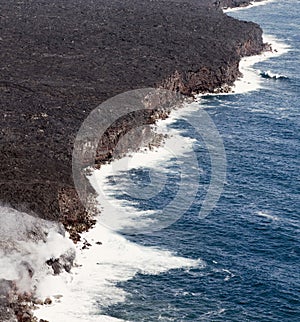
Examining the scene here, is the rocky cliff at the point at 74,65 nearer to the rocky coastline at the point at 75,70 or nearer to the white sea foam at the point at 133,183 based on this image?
the rocky coastline at the point at 75,70

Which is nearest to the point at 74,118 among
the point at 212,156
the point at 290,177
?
the point at 212,156

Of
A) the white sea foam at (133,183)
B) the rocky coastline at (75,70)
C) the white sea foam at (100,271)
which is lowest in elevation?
the white sea foam at (100,271)

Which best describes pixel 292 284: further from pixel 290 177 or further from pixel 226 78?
pixel 226 78

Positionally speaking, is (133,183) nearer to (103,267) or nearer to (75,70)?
(103,267)

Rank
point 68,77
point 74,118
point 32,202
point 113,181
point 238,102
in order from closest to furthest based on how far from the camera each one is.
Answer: point 32,202
point 113,181
point 74,118
point 68,77
point 238,102

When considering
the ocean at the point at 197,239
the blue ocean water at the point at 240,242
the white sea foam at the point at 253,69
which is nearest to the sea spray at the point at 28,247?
the ocean at the point at 197,239
